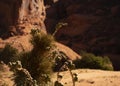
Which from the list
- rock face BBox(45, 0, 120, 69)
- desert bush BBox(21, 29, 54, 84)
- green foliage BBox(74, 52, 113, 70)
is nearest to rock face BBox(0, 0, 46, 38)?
green foliage BBox(74, 52, 113, 70)

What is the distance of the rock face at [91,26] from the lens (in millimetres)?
46969

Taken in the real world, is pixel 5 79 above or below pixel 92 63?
below

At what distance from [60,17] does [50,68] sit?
157 ft

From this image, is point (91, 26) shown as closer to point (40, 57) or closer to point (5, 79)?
point (5, 79)

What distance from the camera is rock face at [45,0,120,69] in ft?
154

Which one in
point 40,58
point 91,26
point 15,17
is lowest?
point 40,58

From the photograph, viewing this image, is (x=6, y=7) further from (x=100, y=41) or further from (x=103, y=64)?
(x=100, y=41)

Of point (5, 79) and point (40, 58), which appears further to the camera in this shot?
point (5, 79)

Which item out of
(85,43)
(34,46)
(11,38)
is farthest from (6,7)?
(34,46)

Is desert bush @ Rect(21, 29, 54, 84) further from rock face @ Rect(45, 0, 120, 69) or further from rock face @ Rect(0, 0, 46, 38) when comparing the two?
rock face @ Rect(45, 0, 120, 69)

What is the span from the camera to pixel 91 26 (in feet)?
164

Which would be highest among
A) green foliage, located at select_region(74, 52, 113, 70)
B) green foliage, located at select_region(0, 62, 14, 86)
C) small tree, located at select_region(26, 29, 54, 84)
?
green foliage, located at select_region(74, 52, 113, 70)

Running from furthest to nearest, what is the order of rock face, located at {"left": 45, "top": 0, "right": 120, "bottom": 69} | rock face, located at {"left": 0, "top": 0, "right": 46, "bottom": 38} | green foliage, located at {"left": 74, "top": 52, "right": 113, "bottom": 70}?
1. rock face, located at {"left": 45, "top": 0, "right": 120, "bottom": 69}
2. rock face, located at {"left": 0, "top": 0, "right": 46, "bottom": 38}
3. green foliage, located at {"left": 74, "top": 52, "right": 113, "bottom": 70}

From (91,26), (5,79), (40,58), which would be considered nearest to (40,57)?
(40,58)
